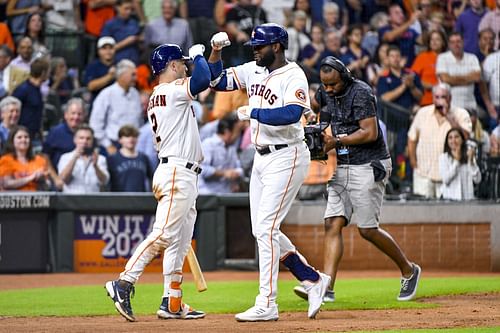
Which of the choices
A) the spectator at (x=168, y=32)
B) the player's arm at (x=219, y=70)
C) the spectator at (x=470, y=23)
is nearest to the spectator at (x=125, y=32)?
the spectator at (x=168, y=32)

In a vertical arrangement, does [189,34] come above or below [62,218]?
above

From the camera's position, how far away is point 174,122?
333 inches

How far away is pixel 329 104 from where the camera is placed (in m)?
9.55

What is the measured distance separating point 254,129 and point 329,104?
1429mm

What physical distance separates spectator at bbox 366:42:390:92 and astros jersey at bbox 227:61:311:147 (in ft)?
25.5

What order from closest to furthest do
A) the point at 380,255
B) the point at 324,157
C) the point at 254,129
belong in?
the point at 254,129 < the point at 324,157 < the point at 380,255

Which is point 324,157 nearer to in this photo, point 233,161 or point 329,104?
point 329,104

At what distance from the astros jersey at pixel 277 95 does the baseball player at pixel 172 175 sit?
483mm

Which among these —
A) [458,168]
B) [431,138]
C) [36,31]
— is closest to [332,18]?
[431,138]

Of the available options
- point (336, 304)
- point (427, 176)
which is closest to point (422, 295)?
point (336, 304)

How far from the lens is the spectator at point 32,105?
14.6 metres

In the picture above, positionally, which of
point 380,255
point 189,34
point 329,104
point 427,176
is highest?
point 189,34

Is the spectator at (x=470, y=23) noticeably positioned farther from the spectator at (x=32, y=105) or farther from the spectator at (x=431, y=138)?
the spectator at (x=32, y=105)

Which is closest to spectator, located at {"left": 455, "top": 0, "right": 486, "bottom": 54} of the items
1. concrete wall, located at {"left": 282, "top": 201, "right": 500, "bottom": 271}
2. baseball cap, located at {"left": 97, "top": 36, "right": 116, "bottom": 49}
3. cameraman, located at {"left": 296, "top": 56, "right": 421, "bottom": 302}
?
concrete wall, located at {"left": 282, "top": 201, "right": 500, "bottom": 271}
